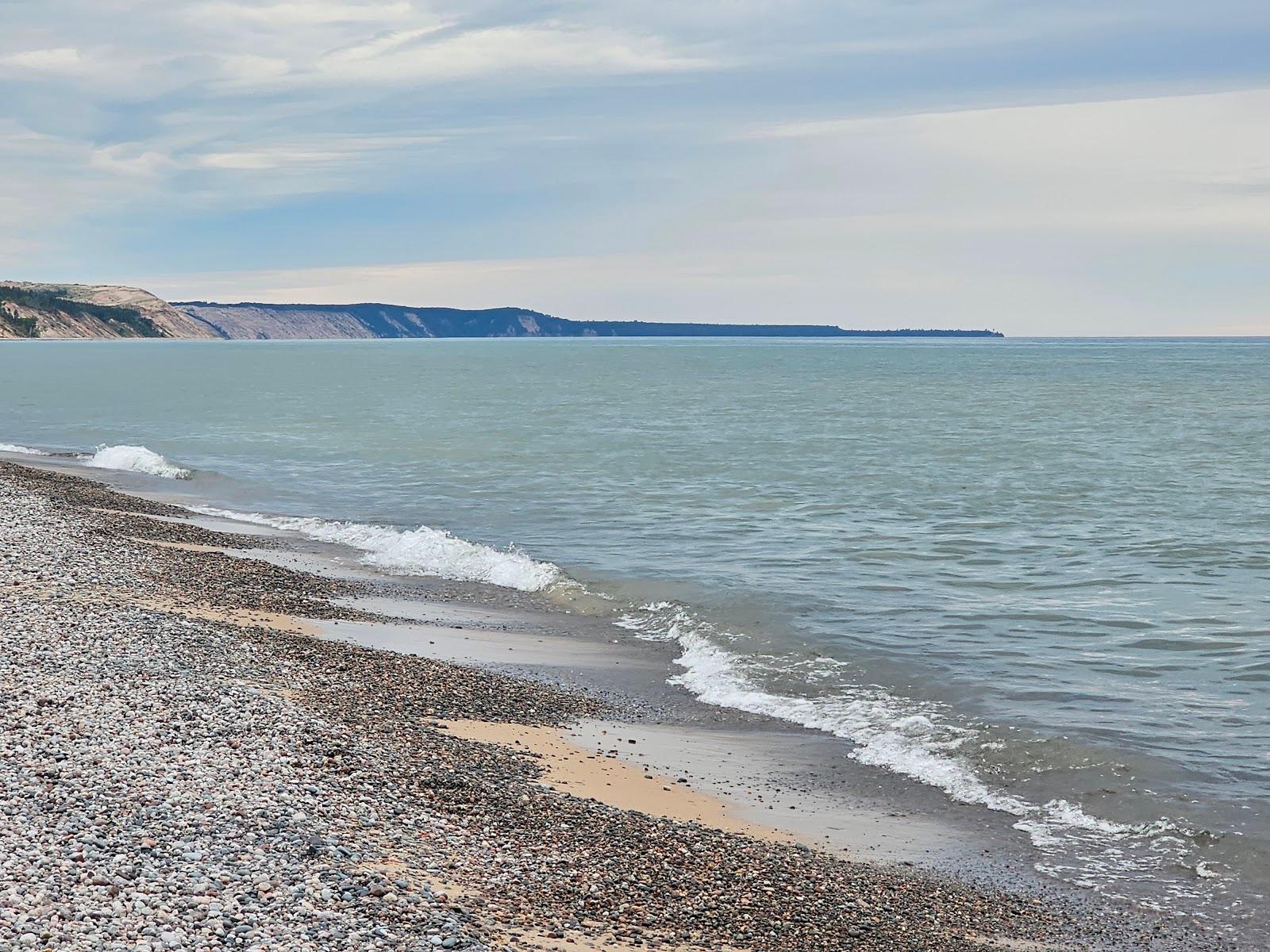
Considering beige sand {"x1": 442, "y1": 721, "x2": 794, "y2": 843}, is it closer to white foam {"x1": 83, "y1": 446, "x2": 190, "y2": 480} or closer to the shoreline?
the shoreline

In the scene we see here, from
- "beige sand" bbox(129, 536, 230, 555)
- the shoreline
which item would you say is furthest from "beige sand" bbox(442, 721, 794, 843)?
"beige sand" bbox(129, 536, 230, 555)

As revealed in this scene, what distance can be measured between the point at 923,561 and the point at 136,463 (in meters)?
32.4

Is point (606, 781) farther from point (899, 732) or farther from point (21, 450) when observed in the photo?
point (21, 450)

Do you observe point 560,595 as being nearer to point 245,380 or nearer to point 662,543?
point 662,543

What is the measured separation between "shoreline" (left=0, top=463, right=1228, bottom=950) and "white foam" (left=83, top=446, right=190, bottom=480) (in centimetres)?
1850

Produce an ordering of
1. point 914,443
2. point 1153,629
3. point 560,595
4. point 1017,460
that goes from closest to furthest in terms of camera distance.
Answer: point 1153,629, point 560,595, point 1017,460, point 914,443

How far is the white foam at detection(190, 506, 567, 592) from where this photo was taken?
25516 millimetres

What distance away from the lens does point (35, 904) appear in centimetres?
809

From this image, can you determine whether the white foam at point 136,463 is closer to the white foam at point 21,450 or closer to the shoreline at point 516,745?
the white foam at point 21,450

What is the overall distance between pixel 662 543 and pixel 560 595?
613 cm

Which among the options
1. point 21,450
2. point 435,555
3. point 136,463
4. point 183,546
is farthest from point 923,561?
point 21,450

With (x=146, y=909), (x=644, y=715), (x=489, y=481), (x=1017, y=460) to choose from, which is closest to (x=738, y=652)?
(x=644, y=715)

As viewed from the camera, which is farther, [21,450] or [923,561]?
[21,450]

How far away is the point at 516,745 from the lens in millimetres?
14094
